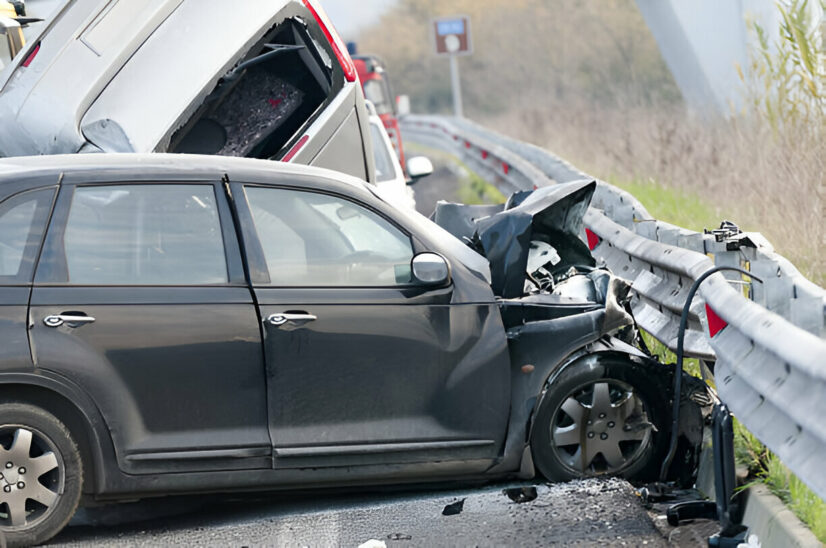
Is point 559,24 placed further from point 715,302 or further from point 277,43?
point 715,302

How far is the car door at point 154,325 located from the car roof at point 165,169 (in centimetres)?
7

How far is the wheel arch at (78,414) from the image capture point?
18.0 feet

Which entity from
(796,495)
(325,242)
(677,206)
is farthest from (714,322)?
(677,206)

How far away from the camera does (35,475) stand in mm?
5484

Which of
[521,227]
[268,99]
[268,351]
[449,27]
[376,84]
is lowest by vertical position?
[268,351]

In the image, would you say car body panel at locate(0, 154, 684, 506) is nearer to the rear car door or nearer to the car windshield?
the rear car door

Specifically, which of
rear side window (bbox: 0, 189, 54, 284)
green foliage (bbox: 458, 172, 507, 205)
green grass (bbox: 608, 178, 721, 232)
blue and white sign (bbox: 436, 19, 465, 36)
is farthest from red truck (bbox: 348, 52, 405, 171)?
rear side window (bbox: 0, 189, 54, 284)

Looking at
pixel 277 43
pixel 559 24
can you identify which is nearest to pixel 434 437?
pixel 277 43

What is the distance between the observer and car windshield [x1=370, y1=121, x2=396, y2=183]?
1340 cm

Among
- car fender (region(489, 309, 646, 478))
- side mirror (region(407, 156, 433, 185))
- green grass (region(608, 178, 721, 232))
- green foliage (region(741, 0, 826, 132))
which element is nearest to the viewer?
car fender (region(489, 309, 646, 478))

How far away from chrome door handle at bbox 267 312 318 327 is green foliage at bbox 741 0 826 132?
5.72 m

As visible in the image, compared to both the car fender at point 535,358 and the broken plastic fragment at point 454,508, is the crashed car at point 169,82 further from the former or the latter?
the broken plastic fragment at point 454,508

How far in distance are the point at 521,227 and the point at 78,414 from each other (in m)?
2.29

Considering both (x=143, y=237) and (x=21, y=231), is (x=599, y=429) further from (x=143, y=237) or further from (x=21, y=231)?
(x=21, y=231)
